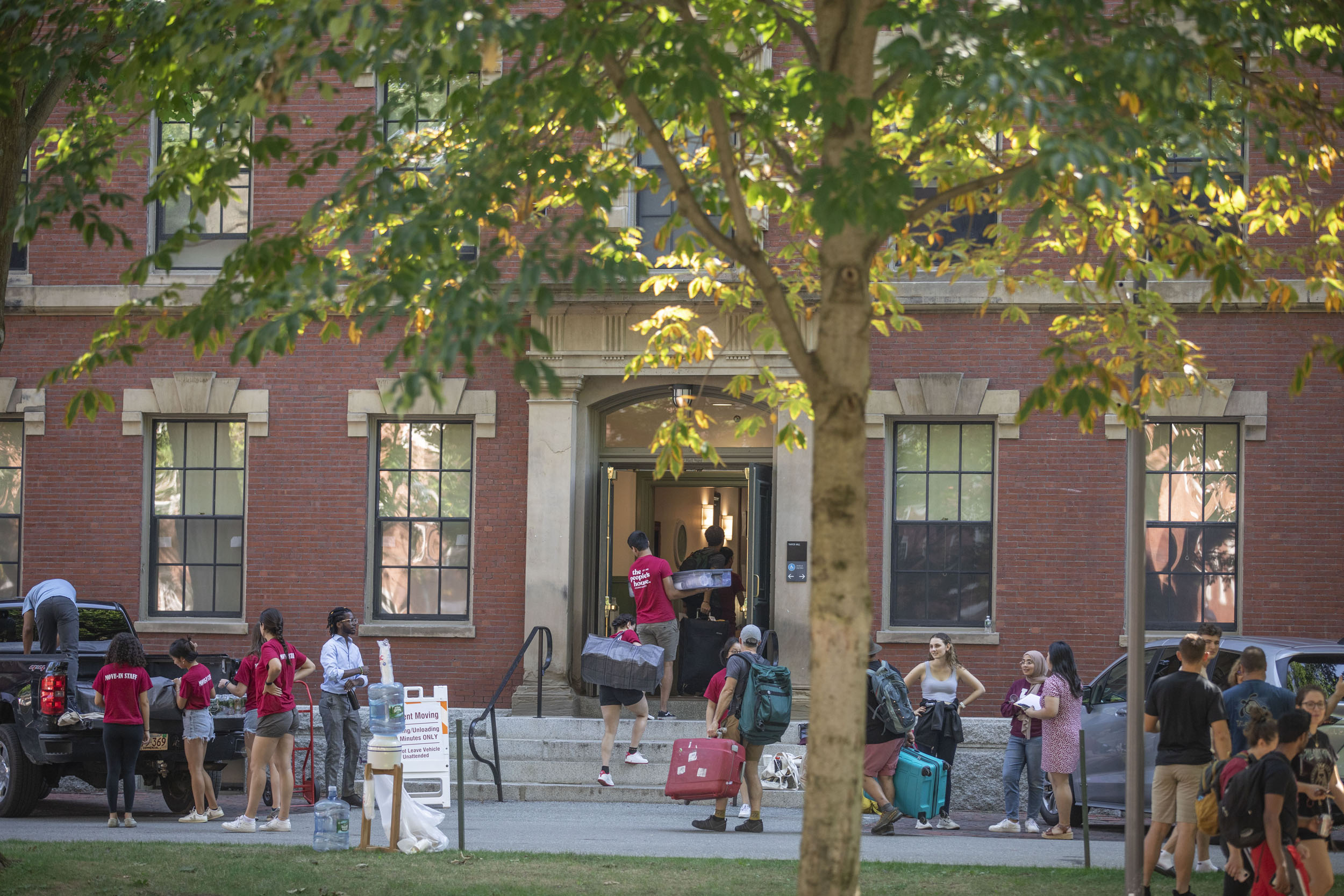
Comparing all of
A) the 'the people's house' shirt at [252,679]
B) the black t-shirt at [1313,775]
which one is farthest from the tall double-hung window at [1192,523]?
the 'the people's house' shirt at [252,679]

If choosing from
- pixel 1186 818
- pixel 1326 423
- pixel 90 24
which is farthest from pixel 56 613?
pixel 1326 423

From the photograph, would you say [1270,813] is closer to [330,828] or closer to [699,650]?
[330,828]

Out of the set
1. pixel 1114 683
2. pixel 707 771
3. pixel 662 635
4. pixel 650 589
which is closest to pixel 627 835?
pixel 707 771

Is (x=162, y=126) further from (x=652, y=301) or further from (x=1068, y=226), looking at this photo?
(x=1068, y=226)

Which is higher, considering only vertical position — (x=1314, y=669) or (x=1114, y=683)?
(x=1314, y=669)

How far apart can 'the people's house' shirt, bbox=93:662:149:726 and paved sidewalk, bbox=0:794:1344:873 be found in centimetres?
92

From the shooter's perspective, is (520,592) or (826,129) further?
(520,592)

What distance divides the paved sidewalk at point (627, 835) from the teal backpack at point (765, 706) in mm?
823

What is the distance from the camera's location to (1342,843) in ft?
37.7

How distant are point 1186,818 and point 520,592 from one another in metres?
8.49

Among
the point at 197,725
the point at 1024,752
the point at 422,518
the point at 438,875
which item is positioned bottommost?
the point at 438,875

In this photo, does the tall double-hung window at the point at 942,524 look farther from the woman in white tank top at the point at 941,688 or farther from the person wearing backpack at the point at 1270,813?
the person wearing backpack at the point at 1270,813

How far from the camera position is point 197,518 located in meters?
16.4

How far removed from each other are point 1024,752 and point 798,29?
7283 millimetres
